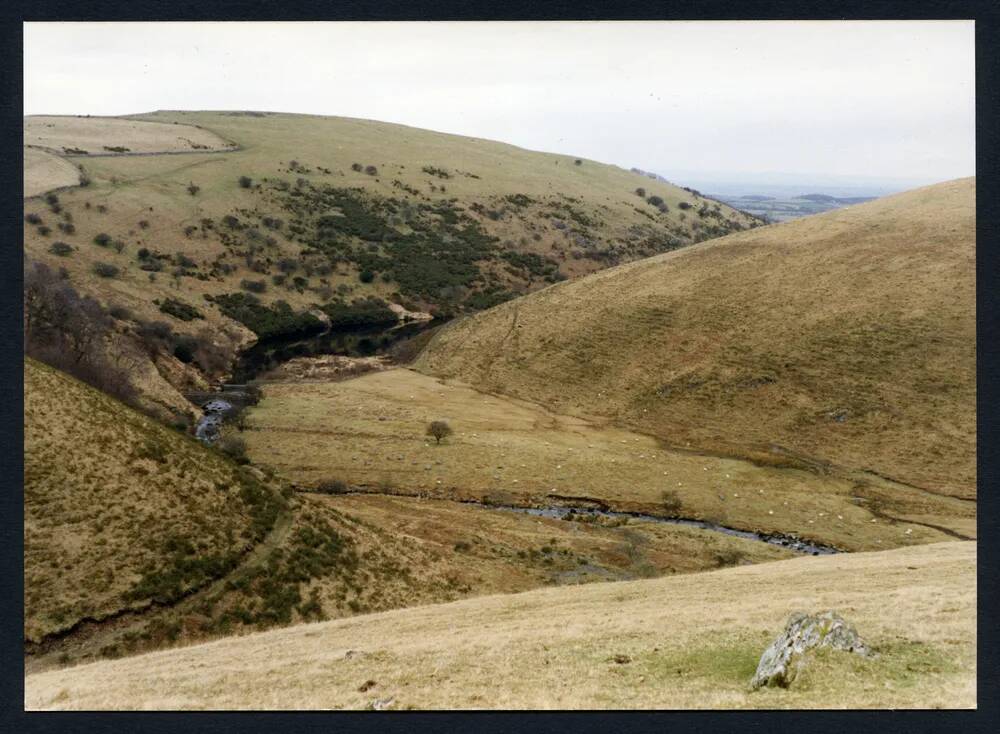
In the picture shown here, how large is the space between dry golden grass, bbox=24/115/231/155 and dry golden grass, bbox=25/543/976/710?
417 feet

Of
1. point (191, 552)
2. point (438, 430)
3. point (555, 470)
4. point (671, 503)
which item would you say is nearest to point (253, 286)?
point (438, 430)

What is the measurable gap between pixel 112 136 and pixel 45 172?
121 ft

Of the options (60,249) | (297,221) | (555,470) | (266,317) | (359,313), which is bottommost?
(555,470)

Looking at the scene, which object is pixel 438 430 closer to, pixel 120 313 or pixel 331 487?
pixel 331 487

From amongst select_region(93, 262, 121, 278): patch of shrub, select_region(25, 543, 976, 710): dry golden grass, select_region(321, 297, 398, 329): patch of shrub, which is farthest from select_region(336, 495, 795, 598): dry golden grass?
select_region(93, 262, 121, 278): patch of shrub

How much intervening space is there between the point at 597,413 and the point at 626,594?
34265mm

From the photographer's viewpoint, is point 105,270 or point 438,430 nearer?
point 438,430

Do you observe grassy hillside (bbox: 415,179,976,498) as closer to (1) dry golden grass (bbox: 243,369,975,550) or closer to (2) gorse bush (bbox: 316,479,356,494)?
(1) dry golden grass (bbox: 243,369,975,550)

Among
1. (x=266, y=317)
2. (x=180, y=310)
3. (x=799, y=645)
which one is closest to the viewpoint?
(x=799, y=645)

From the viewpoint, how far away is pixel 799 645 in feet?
48.5

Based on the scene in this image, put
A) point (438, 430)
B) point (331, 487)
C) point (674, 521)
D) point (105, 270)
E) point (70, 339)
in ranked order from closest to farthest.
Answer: point (674, 521) → point (331, 487) → point (70, 339) → point (438, 430) → point (105, 270)

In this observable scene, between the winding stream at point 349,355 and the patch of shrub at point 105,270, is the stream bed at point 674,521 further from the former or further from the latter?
the patch of shrub at point 105,270

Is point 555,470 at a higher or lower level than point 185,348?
lower

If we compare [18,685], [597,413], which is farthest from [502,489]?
[18,685]
